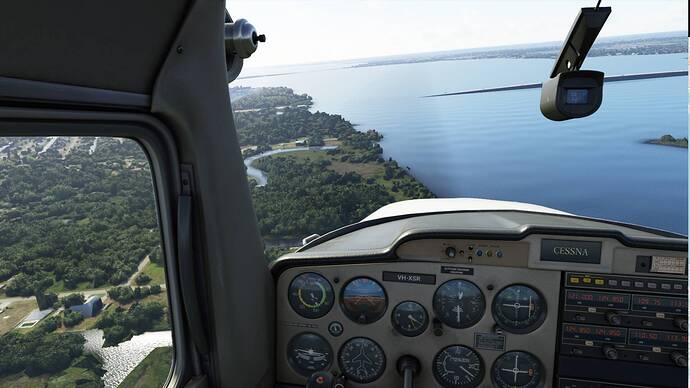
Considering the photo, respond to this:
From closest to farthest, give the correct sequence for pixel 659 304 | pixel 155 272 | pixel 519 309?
pixel 155 272, pixel 659 304, pixel 519 309

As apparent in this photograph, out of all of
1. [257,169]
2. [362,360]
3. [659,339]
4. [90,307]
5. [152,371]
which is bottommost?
[362,360]

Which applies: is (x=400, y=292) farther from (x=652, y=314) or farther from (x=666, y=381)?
(x=666, y=381)

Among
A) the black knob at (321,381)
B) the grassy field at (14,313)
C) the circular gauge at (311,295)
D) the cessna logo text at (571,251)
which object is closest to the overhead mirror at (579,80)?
the cessna logo text at (571,251)

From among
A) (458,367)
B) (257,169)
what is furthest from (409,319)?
(257,169)

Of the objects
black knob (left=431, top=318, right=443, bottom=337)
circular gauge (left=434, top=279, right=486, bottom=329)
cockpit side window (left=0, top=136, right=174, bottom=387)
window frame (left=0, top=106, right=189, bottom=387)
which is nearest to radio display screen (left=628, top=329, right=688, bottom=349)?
circular gauge (left=434, top=279, right=486, bottom=329)

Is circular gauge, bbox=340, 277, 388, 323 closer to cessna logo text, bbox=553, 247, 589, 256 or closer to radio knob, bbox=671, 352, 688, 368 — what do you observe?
cessna logo text, bbox=553, 247, 589, 256

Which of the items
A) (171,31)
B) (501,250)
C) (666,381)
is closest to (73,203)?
(171,31)

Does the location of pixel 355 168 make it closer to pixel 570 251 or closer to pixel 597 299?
pixel 570 251

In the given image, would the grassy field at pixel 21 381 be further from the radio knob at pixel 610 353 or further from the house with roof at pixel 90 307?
the radio knob at pixel 610 353
